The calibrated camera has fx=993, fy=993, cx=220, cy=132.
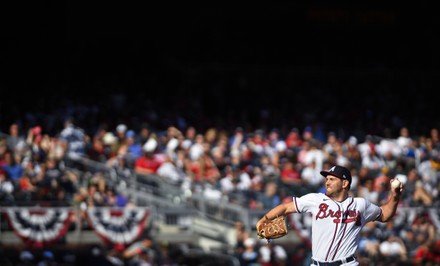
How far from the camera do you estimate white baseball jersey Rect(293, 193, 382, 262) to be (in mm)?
9859

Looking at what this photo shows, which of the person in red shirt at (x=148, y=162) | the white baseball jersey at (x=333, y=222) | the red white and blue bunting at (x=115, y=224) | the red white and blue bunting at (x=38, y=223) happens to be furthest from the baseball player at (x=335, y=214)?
the person in red shirt at (x=148, y=162)

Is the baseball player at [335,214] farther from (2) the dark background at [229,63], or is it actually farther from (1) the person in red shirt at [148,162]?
(2) the dark background at [229,63]

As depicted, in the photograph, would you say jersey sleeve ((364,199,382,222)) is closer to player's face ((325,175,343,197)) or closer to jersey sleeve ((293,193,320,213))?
player's face ((325,175,343,197))

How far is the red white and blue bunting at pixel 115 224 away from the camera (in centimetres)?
1845

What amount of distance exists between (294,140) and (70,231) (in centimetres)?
708

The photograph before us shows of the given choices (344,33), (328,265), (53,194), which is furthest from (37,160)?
(344,33)

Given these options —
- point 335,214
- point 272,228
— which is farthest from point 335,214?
point 272,228

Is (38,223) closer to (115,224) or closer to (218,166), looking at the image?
(115,224)

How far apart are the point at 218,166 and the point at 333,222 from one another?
1143 centimetres

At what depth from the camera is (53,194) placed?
1866cm

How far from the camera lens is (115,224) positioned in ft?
60.7

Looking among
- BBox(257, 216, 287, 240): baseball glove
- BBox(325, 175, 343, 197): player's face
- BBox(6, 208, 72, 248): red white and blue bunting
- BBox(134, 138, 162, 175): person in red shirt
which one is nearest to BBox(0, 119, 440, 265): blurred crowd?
BBox(134, 138, 162, 175): person in red shirt

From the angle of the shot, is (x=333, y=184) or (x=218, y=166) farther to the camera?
(x=218, y=166)

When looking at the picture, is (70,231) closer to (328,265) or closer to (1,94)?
(1,94)
